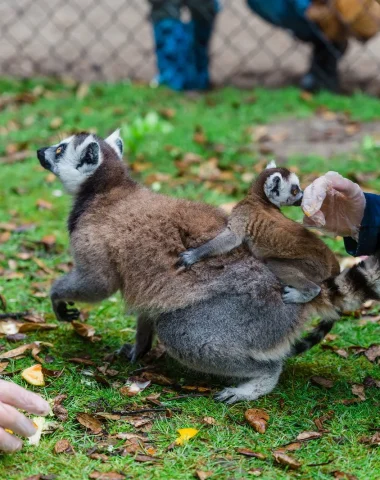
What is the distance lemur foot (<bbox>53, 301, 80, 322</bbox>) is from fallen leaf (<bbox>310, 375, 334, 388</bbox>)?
1294 mm

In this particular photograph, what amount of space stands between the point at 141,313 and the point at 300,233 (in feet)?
2.89

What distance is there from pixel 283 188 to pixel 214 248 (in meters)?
0.43

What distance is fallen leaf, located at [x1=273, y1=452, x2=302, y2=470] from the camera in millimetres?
2980

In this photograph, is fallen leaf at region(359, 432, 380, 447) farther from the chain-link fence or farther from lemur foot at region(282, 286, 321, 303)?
the chain-link fence

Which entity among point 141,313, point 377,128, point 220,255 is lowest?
point 377,128

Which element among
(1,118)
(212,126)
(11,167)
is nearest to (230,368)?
(11,167)

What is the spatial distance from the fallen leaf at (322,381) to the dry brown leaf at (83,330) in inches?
49.6

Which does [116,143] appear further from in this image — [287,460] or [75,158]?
[287,460]

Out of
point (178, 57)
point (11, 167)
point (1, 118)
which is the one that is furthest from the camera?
point (178, 57)

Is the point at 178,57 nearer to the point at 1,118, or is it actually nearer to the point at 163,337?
the point at 1,118

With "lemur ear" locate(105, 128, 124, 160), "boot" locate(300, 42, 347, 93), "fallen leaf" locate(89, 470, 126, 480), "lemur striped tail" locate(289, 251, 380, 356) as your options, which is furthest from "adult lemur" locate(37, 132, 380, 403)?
"boot" locate(300, 42, 347, 93)

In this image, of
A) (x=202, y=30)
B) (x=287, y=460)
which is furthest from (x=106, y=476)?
(x=202, y=30)

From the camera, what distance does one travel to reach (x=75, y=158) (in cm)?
396

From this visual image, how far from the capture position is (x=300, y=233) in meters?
3.45
